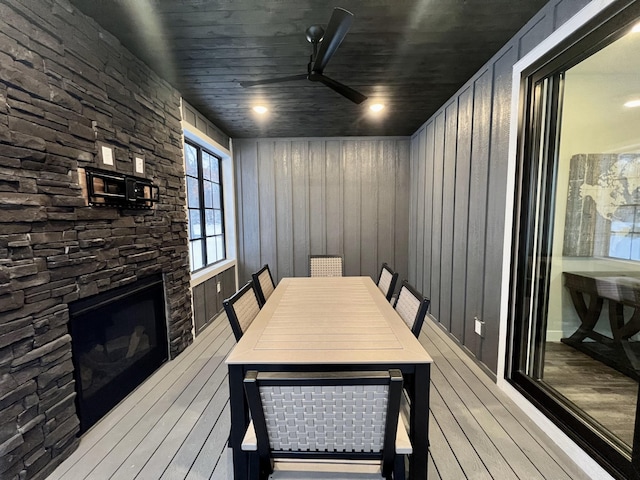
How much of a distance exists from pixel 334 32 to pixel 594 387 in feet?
9.64

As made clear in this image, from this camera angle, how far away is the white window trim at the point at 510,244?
1.44 m

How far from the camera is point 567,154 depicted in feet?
6.59

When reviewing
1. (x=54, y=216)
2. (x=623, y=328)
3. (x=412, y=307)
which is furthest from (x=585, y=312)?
(x=54, y=216)

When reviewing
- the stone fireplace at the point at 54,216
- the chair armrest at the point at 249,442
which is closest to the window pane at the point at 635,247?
the chair armrest at the point at 249,442

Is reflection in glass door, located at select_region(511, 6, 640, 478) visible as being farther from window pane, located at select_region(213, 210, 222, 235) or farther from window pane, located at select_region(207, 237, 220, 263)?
window pane, located at select_region(213, 210, 222, 235)

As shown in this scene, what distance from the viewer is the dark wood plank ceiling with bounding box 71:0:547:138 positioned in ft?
5.55

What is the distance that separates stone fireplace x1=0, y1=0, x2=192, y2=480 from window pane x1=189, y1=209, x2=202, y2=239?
1.09m

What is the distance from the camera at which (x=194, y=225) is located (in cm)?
346

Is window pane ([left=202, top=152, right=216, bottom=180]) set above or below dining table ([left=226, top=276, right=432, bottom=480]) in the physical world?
above

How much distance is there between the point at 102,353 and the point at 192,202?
1.97 meters

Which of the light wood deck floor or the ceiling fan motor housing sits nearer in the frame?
the light wood deck floor

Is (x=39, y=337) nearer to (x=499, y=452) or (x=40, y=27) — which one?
(x=40, y=27)

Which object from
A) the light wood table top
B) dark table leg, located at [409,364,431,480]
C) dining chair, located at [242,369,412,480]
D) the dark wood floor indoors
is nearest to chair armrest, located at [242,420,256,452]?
dining chair, located at [242,369,412,480]

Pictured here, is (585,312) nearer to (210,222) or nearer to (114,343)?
(114,343)
